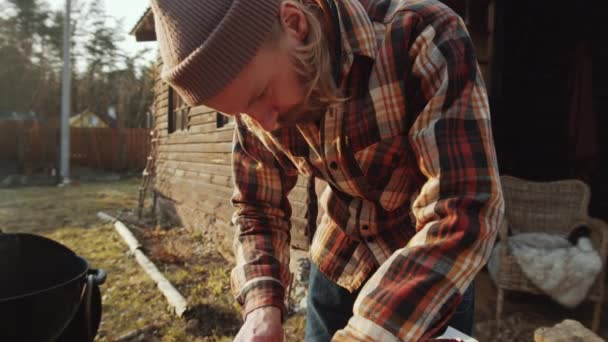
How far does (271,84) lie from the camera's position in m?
1.00

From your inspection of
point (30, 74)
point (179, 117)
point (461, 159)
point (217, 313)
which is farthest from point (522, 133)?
point (30, 74)

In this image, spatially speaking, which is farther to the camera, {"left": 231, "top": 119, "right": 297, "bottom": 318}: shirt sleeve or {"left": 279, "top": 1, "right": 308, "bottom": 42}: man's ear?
{"left": 231, "top": 119, "right": 297, "bottom": 318}: shirt sleeve

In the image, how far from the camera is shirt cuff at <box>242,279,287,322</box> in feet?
4.22

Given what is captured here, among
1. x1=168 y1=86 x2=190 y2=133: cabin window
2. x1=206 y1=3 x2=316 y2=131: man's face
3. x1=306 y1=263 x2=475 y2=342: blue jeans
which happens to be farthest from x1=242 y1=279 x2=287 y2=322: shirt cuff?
Answer: x1=168 y1=86 x2=190 y2=133: cabin window

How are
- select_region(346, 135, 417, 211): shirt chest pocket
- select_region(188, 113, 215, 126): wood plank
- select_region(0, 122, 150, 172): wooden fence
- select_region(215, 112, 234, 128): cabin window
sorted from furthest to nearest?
1. select_region(0, 122, 150, 172): wooden fence
2. select_region(188, 113, 215, 126): wood plank
3. select_region(215, 112, 234, 128): cabin window
4. select_region(346, 135, 417, 211): shirt chest pocket

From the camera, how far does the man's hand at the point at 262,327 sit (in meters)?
1.23

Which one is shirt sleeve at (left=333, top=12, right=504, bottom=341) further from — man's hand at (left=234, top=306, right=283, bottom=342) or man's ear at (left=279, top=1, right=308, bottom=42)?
man's hand at (left=234, top=306, right=283, bottom=342)

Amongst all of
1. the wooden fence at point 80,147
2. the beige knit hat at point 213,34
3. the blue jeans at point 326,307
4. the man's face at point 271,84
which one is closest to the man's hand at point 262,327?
the blue jeans at point 326,307

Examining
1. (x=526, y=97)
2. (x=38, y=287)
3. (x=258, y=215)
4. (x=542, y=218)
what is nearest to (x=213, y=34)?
(x=258, y=215)

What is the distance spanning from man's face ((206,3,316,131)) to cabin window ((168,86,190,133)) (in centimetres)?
771

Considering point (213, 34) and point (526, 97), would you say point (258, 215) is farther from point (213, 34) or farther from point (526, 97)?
point (526, 97)

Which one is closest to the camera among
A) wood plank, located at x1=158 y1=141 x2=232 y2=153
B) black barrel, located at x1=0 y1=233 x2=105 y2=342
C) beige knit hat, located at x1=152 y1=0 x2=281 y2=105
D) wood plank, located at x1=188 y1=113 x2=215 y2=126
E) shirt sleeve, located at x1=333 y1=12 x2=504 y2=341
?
shirt sleeve, located at x1=333 y1=12 x2=504 y2=341

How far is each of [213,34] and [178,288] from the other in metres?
4.71

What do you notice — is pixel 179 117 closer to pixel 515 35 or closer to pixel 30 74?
pixel 515 35
